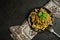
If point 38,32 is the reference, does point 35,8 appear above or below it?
above

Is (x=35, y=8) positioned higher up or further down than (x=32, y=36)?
higher up

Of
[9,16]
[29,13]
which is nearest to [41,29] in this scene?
[29,13]

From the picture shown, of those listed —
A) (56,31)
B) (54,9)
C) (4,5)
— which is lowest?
(56,31)

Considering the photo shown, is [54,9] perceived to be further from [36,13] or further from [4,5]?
[4,5]

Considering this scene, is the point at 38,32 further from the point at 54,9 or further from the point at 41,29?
the point at 54,9

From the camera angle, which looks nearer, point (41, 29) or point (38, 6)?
point (41, 29)

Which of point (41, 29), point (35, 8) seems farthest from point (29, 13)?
point (41, 29)
